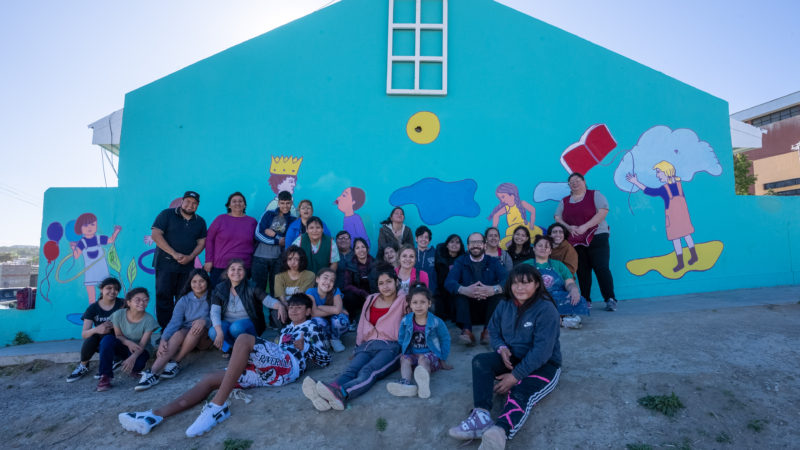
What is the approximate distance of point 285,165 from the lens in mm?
6039

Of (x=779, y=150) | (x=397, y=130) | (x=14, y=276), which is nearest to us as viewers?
(x=397, y=130)

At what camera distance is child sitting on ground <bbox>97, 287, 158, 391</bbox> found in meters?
3.90

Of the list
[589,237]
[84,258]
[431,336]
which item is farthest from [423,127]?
[84,258]

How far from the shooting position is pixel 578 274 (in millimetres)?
5199

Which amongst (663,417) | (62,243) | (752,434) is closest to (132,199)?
(62,243)

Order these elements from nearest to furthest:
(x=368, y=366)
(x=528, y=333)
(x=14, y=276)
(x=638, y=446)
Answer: (x=638, y=446)
(x=528, y=333)
(x=368, y=366)
(x=14, y=276)

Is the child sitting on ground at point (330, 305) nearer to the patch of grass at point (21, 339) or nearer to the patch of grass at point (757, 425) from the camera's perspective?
the patch of grass at point (757, 425)

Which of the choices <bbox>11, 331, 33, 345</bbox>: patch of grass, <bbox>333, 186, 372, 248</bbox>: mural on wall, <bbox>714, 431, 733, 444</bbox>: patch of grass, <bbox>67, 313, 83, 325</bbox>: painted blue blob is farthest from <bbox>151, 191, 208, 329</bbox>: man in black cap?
<bbox>714, 431, 733, 444</bbox>: patch of grass

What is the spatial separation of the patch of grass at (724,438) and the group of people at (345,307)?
952 millimetres

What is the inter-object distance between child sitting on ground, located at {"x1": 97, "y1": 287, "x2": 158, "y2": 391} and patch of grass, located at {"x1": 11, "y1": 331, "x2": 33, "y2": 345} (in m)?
2.56

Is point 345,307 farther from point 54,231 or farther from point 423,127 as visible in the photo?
point 54,231

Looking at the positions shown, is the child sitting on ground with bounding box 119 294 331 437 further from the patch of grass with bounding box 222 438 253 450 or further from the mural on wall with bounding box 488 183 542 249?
→ the mural on wall with bounding box 488 183 542 249

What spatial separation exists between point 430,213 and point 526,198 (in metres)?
1.39

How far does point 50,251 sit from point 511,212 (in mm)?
6362
